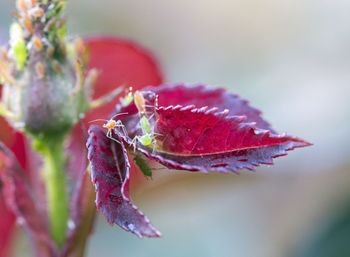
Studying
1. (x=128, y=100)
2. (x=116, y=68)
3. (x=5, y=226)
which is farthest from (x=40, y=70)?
(x=5, y=226)

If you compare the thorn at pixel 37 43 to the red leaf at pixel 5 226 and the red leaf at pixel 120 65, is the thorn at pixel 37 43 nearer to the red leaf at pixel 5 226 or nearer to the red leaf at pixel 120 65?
the red leaf at pixel 120 65

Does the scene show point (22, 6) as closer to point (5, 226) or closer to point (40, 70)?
point (40, 70)

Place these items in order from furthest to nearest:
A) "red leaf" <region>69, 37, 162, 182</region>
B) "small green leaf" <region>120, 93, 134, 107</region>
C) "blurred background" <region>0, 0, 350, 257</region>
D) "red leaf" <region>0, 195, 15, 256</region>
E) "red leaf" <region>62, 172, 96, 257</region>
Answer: "blurred background" <region>0, 0, 350, 257</region> → "red leaf" <region>0, 195, 15, 256</region> → "red leaf" <region>69, 37, 162, 182</region> → "red leaf" <region>62, 172, 96, 257</region> → "small green leaf" <region>120, 93, 134, 107</region>

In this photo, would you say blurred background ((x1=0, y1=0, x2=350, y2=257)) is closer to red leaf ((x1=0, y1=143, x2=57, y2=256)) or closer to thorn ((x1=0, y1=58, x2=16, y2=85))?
red leaf ((x1=0, y1=143, x2=57, y2=256))

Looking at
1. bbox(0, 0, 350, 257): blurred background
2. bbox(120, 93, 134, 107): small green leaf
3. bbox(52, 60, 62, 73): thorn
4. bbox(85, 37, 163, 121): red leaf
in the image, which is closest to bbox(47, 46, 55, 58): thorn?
bbox(52, 60, 62, 73): thorn

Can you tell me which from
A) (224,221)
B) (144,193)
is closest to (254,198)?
(224,221)
